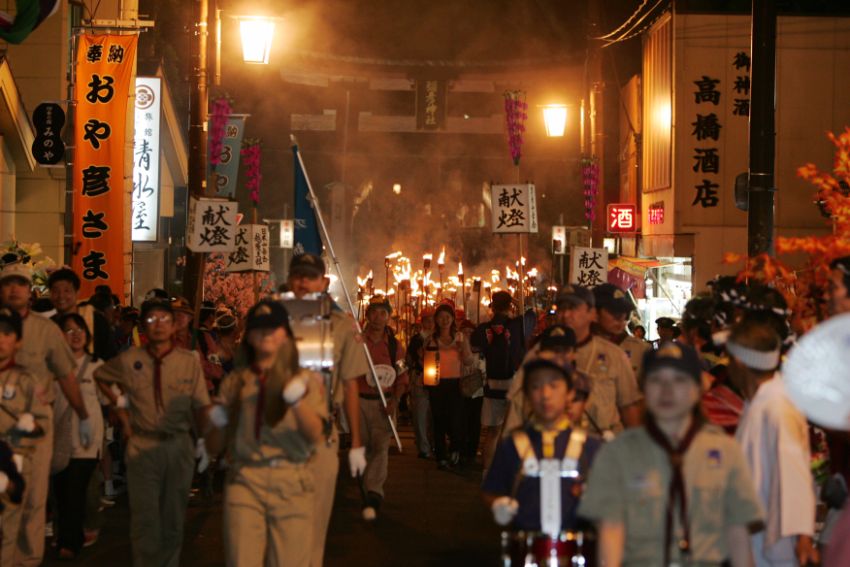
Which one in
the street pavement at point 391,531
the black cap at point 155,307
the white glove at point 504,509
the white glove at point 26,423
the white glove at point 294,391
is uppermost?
the black cap at point 155,307

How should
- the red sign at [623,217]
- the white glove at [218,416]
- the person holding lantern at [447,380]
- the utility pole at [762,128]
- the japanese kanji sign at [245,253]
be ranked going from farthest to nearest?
the red sign at [623,217] → the japanese kanji sign at [245,253] → the person holding lantern at [447,380] → the utility pole at [762,128] → the white glove at [218,416]

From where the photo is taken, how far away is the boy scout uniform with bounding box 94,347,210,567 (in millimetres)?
7922

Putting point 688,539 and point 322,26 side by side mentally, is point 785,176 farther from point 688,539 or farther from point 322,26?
point 322,26

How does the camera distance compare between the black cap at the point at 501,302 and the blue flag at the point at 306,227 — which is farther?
the black cap at the point at 501,302

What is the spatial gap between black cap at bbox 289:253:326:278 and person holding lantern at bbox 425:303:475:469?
24.6ft

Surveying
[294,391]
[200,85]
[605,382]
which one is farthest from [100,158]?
[294,391]

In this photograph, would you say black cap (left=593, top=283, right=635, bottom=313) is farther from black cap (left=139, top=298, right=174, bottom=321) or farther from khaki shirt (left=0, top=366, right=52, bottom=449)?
khaki shirt (left=0, top=366, right=52, bottom=449)

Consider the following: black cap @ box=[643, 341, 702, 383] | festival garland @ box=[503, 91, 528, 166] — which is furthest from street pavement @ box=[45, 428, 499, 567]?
festival garland @ box=[503, 91, 528, 166]

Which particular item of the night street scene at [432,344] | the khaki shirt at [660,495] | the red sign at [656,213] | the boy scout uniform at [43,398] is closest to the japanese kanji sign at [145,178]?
the night street scene at [432,344]

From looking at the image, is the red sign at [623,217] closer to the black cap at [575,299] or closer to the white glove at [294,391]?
the black cap at [575,299]

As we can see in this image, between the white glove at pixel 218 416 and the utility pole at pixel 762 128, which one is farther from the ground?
the utility pole at pixel 762 128

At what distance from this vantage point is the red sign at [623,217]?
31.3 m

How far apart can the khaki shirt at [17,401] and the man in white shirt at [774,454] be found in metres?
4.26

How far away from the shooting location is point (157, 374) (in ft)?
26.5
